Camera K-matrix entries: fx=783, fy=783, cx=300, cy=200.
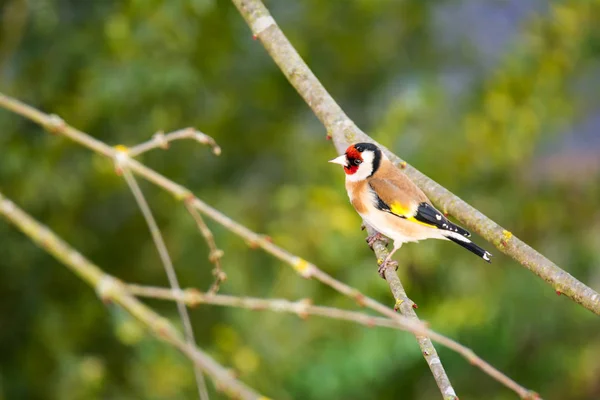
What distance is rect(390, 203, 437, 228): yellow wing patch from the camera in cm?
168

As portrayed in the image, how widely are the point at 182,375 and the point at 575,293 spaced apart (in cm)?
210

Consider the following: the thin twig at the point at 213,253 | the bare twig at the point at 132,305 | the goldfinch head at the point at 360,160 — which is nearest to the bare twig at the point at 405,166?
the goldfinch head at the point at 360,160

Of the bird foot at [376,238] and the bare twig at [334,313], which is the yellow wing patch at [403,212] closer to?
the bird foot at [376,238]

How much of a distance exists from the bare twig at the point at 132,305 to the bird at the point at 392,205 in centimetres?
48

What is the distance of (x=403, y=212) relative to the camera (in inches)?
66.8

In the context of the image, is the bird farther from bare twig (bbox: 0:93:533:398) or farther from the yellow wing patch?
bare twig (bbox: 0:93:533:398)

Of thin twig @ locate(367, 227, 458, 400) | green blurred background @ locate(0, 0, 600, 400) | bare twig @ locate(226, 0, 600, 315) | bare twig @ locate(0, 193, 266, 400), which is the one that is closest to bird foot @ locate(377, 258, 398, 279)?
thin twig @ locate(367, 227, 458, 400)

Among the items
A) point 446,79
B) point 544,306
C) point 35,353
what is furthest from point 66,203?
point 544,306

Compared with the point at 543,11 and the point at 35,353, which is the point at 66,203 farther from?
the point at 543,11

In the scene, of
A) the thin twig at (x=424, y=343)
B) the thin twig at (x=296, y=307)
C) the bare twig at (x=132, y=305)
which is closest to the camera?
the thin twig at (x=296, y=307)

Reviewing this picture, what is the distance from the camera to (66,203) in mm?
3127

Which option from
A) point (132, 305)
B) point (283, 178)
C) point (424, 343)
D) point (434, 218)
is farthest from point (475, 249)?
point (283, 178)

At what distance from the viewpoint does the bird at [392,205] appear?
5.42ft

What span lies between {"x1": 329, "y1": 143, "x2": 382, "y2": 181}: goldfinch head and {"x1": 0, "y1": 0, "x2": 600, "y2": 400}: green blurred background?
1318 millimetres
